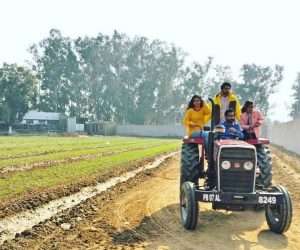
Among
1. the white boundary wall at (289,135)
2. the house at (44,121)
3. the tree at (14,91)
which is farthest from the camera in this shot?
the house at (44,121)

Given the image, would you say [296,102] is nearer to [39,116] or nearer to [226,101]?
[39,116]

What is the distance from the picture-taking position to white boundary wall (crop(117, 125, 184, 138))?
219ft

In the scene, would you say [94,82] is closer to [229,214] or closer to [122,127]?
[122,127]

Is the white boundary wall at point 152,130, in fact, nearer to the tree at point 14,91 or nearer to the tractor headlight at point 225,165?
the tree at point 14,91

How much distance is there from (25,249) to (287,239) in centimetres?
375

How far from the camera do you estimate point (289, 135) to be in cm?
3350

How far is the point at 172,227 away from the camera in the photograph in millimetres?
7246

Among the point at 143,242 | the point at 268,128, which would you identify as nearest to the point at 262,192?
the point at 143,242

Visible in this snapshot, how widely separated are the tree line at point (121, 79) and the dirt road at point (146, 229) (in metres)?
67.1

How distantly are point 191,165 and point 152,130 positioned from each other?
60720 mm

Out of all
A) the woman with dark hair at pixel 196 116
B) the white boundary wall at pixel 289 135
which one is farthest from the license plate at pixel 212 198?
the white boundary wall at pixel 289 135

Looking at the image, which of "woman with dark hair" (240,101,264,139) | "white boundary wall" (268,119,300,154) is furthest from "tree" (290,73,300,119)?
"woman with dark hair" (240,101,264,139)

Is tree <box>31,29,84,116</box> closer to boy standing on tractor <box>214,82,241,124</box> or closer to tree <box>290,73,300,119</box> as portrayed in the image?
tree <box>290,73,300,119</box>

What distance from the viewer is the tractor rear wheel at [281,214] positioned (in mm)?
6758
